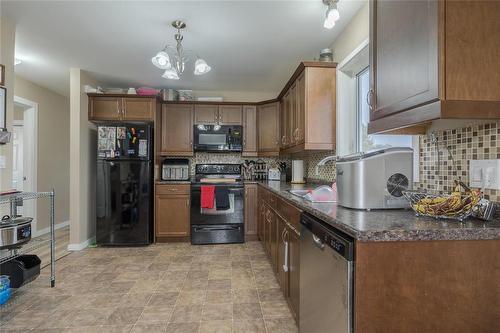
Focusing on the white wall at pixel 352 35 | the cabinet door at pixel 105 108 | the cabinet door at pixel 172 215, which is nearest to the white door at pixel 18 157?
the cabinet door at pixel 105 108

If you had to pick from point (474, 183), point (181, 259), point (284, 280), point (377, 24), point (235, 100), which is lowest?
point (181, 259)

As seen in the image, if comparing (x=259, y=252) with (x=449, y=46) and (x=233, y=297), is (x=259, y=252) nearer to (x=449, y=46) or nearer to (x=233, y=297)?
(x=233, y=297)

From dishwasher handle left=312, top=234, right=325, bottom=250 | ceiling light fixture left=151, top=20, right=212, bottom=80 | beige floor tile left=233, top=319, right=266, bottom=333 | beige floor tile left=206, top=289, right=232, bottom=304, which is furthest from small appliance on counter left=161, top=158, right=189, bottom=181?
dishwasher handle left=312, top=234, right=325, bottom=250

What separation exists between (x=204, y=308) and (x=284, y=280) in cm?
66

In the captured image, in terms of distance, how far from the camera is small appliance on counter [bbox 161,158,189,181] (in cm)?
387

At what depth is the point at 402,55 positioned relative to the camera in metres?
1.12

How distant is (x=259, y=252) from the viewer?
10.7 ft

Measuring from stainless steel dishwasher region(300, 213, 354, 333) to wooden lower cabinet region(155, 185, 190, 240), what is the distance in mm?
2504

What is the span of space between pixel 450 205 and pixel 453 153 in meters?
0.42

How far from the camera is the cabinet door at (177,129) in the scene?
394cm

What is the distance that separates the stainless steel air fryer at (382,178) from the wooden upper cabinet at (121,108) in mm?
3145

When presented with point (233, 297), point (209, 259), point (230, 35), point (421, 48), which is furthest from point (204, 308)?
point (230, 35)

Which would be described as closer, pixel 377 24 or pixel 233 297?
pixel 377 24

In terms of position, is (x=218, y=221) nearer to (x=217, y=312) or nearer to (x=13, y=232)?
(x=217, y=312)
